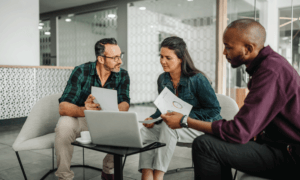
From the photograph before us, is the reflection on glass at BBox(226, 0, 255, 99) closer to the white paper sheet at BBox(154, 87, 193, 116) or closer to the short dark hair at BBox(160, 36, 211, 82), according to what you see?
the short dark hair at BBox(160, 36, 211, 82)

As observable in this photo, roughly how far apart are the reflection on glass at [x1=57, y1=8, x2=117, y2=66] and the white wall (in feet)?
7.35

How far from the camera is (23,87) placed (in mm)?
4230

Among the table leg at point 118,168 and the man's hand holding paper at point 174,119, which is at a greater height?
the man's hand holding paper at point 174,119

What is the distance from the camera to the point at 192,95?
1.76 meters

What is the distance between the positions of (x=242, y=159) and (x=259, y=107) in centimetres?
24

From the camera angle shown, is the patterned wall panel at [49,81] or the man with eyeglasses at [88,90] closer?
the man with eyeglasses at [88,90]

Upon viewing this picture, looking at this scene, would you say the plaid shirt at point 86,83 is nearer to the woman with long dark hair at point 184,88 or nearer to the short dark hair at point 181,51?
the woman with long dark hair at point 184,88

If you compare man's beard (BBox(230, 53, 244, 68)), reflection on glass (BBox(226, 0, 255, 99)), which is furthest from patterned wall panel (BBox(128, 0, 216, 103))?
man's beard (BBox(230, 53, 244, 68))

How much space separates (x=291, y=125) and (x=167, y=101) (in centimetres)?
63

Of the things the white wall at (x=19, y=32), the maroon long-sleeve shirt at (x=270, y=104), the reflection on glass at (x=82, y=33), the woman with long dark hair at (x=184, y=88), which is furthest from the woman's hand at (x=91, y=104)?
the reflection on glass at (x=82, y=33)

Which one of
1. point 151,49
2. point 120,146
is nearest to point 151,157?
point 120,146

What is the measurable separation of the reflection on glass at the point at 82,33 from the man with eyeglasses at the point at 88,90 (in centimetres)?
516

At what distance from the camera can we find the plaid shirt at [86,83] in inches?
75.2

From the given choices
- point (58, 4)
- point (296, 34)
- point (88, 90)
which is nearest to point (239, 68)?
point (296, 34)
